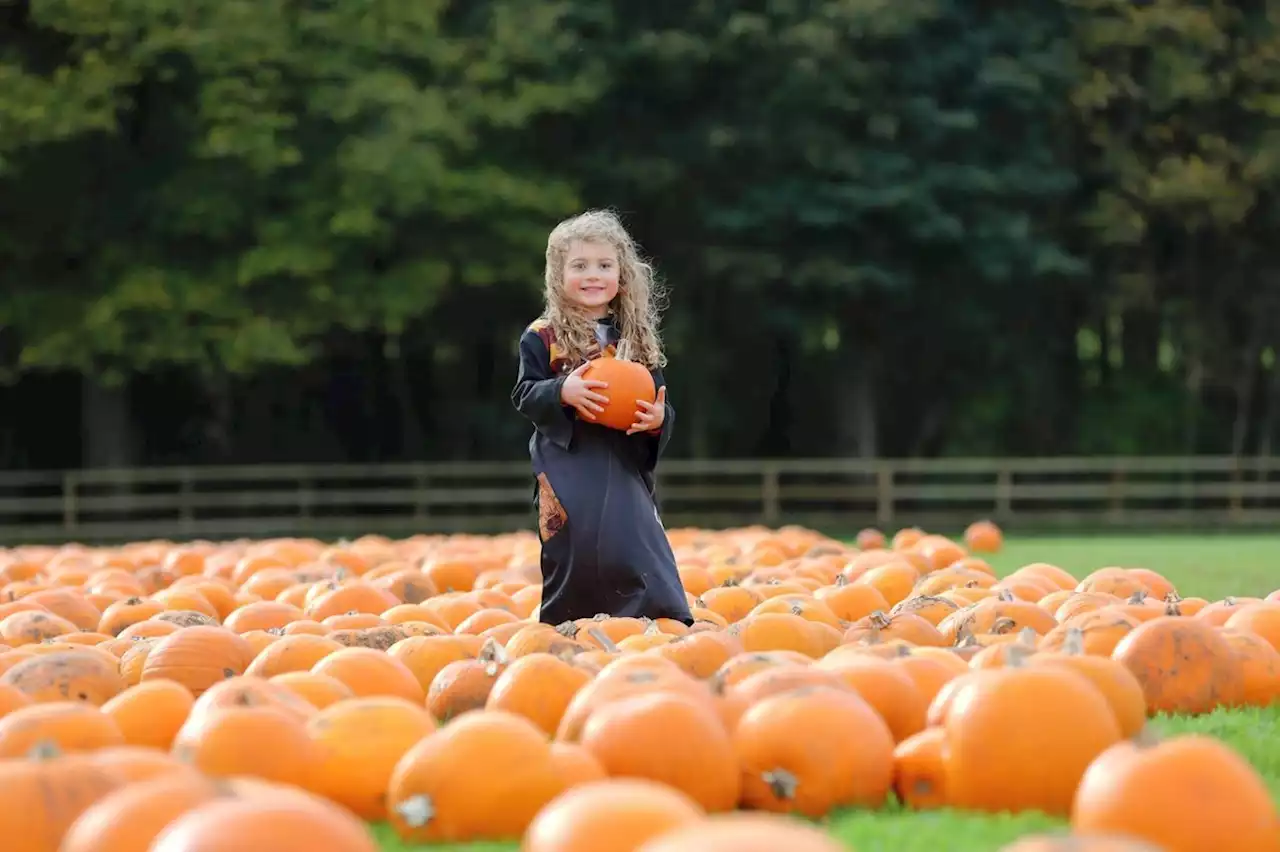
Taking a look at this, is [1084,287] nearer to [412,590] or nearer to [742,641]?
[412,590]

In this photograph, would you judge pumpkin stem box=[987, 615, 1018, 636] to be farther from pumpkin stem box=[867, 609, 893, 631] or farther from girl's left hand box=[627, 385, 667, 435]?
girl's left hand box=[627, 385, 667, 435]

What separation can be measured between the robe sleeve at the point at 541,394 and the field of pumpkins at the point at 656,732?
582 millimetres

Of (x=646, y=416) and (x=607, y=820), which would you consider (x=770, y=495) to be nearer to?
(x=646, y=416)

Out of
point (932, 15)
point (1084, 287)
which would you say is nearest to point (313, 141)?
point (932, 15)

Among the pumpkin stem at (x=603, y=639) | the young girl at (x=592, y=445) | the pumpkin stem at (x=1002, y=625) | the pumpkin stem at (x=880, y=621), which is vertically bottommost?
the pumpkin stem at (x=1002, y=625)

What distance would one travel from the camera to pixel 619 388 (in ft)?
17.7

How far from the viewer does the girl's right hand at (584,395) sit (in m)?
5.34

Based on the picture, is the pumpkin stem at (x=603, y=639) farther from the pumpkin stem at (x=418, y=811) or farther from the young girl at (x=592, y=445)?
the pumpkin stem at (x=418, y=811)

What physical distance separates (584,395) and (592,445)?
0.29 metres

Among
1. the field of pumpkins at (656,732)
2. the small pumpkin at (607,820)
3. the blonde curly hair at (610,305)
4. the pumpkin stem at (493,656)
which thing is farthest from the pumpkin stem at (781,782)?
the blonde curly hair at (610,305)

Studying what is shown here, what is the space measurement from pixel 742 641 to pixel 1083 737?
1773 millimetres

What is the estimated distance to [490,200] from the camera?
2092 cm

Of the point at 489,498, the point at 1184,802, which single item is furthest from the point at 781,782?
the point at 489,498

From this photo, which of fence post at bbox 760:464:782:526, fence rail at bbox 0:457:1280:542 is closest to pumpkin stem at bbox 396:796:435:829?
fence rail at bbox 0:457:1280:542
